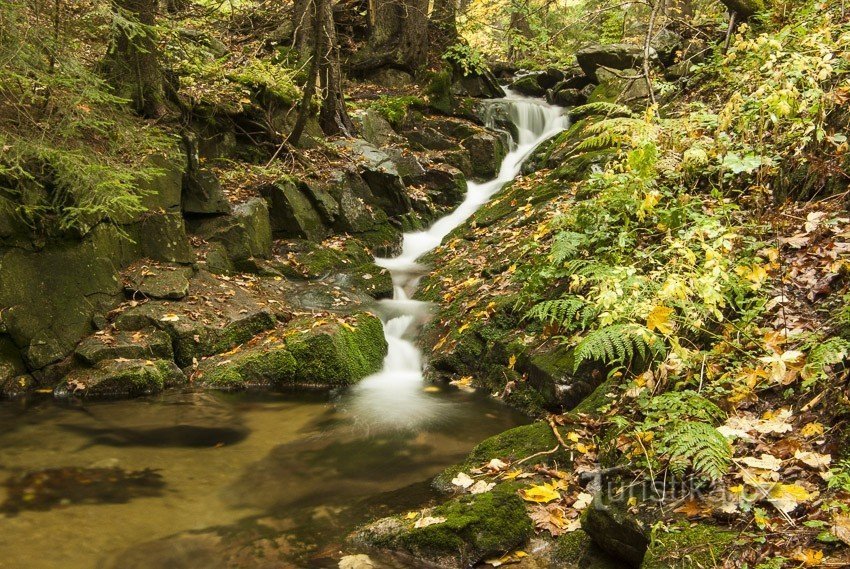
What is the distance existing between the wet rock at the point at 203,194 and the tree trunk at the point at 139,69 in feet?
3.80

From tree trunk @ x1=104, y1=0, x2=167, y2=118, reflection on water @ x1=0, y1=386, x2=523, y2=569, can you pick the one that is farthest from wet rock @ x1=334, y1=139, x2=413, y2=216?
reflection on water @ x1=0, y1=386, x2=523, y2=569

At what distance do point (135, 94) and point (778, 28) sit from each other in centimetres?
988

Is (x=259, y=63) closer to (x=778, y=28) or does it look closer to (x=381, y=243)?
(x=381, y=243)

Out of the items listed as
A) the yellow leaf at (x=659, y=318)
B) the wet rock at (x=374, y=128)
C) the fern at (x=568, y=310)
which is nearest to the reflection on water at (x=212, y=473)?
the fern at (x=568, y=310)

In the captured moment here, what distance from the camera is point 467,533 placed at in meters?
3.49

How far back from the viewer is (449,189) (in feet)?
42.4

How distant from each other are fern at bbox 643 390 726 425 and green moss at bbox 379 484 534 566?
3.45ft

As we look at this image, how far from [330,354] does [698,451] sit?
204 inches

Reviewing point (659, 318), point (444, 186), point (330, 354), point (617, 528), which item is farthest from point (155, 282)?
point (617, 528)

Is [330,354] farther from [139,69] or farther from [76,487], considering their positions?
[139,69]

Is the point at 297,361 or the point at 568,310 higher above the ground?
the point at 568,310

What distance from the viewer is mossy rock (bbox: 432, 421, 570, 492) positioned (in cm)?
453

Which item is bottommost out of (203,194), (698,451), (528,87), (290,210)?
(698,451)

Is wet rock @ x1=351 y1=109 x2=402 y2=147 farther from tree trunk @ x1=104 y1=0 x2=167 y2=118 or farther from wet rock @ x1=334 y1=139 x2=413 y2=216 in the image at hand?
tree trunk @ x1=104 y1=0 x2=167 y2=118
